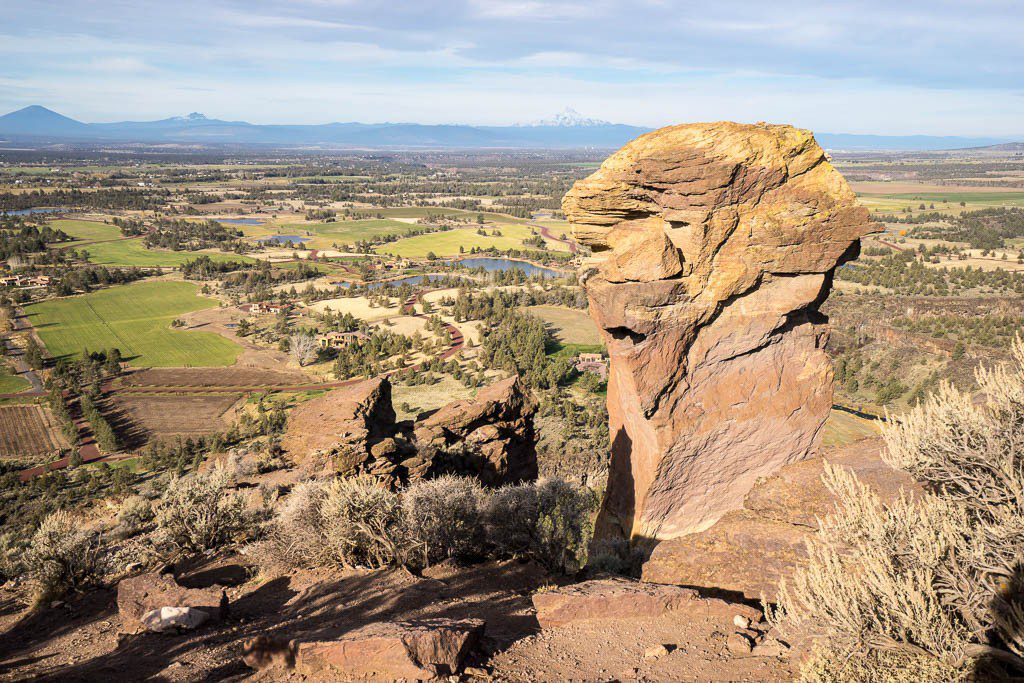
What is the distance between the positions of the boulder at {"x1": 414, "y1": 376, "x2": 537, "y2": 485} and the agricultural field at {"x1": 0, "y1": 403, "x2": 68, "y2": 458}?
39548 millimetres

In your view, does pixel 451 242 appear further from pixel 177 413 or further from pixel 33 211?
pixel 33 211

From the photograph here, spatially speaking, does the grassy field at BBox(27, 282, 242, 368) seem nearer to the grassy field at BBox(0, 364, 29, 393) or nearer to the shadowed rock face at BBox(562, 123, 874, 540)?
the grassy field at BBox(0, 364, 29, 393)

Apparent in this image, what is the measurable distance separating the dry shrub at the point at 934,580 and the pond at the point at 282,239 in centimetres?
14181

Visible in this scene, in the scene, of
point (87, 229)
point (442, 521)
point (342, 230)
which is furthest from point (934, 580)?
point (87, 229)

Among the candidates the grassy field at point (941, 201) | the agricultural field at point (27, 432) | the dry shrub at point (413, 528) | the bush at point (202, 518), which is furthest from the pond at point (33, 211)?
the grassy field at point (941, 201)

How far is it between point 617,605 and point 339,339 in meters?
64.0

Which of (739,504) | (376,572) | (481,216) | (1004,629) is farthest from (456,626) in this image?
(481,216)

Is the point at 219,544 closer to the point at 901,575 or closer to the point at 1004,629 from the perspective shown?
the point at 901,575

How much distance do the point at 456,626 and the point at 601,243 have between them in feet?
27.8

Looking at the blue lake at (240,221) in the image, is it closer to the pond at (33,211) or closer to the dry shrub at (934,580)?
the pond at (33,211)

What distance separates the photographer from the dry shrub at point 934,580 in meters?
6.83

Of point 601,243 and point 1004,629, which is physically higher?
point 601,243

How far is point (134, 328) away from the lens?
7569 centimetres

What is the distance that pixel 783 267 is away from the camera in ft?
40.9
